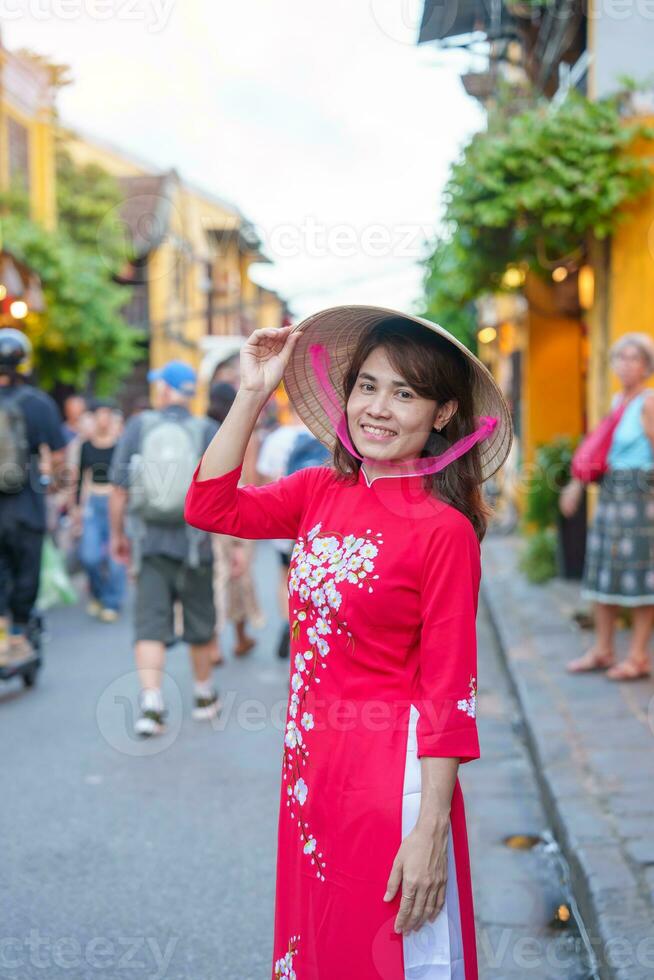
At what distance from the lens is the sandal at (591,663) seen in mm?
7047

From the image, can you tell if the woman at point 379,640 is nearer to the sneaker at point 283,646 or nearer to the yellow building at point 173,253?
the sneaker at point 283,646

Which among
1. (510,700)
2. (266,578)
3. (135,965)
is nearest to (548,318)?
(266,578)

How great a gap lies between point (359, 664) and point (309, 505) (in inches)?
15.0

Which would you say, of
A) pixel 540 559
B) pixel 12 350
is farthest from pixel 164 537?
pixel 540 559

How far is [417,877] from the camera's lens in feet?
6.75

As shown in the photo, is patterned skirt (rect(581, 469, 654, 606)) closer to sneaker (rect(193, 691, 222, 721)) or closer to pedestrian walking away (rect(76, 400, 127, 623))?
sneaker (rect(193, 691, 222, 721))

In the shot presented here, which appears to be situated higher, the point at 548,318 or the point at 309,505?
the point at 548,318

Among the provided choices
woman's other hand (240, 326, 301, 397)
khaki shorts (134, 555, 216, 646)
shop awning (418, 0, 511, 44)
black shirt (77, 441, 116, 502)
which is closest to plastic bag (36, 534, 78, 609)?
black shirt (77, 441, 116, 502)

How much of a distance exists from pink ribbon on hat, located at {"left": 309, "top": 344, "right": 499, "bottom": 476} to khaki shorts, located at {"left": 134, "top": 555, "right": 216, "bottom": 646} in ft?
12.4

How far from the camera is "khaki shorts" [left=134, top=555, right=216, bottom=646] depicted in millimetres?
6148

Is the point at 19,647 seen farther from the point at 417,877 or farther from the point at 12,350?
the point at 417,877

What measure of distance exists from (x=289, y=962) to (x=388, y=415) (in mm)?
A: 1081

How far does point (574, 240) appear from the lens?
32.5 ft

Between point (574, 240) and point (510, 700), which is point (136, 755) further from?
point (574, 240)
